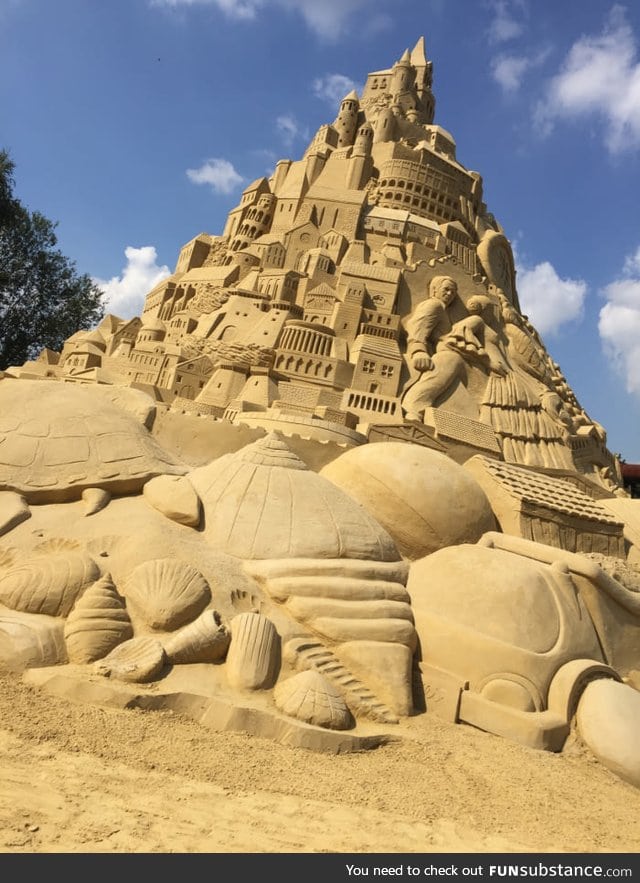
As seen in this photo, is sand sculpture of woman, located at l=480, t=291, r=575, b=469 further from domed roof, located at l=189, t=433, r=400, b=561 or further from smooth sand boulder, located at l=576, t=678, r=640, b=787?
smooth sand boulder, located at l=576, t=678, r=640, b=787

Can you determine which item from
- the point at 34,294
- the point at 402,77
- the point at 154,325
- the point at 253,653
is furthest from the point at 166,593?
the point at 402,77

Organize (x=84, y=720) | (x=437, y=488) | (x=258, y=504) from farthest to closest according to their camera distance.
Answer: (x=437, y=488) → (x=258, y=504) → (x=84, y=720)

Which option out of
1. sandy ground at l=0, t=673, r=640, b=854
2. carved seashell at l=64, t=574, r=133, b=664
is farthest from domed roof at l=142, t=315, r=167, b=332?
sandy ground at l=0, t=673, r=640, b=854

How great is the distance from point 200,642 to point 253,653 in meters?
0.42

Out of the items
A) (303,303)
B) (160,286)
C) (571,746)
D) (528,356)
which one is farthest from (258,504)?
(160,286)

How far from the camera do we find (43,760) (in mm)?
3553

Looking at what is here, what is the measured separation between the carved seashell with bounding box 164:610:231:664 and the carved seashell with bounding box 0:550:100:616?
2.76ft

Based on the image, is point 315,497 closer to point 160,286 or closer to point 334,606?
point 334,606

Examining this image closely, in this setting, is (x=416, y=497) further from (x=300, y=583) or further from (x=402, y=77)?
(x=402, y=77)

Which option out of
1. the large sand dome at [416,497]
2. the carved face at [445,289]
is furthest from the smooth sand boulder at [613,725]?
the carved face at [445,289]

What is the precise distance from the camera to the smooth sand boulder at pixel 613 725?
494 centimetres

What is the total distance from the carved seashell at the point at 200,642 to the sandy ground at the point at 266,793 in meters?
0.53

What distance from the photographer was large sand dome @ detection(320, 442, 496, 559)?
7.46m
